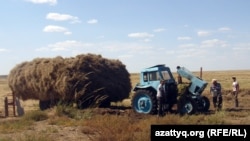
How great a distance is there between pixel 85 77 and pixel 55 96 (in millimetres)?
2339

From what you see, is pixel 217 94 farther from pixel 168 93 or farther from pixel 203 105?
pixel 168 93

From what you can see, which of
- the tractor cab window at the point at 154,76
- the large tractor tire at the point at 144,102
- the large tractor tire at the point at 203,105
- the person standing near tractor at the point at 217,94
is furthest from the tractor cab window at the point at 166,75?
the person standing near tractor at the point at 217,94

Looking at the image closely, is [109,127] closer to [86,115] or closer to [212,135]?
[212,135]

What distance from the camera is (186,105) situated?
21.0 m

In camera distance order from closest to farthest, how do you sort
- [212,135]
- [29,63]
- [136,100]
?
1. [212,135]
2. [136,100]
3. [29,63]

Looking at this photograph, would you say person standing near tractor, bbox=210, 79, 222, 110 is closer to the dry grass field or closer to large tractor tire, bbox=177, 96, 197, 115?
the dry grass field

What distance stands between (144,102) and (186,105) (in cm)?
207

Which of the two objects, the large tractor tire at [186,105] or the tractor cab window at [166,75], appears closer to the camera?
the large tractor tire at [186,105]

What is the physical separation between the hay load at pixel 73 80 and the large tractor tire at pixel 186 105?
3973 mm

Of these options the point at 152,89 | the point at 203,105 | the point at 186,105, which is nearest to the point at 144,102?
the point at 152,89

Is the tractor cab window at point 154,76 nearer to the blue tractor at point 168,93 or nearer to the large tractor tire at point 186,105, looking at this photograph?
the blue tractor at point 168,93

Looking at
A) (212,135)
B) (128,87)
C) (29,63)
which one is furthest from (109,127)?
(29,63)

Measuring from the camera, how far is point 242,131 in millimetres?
9562

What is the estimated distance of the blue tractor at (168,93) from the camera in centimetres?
2106
